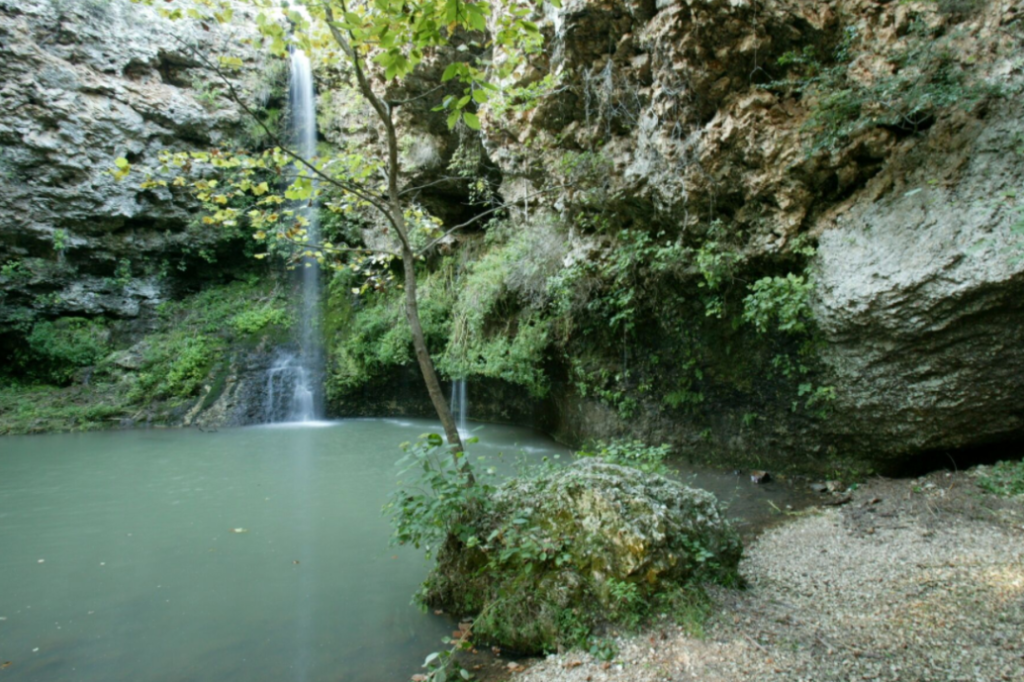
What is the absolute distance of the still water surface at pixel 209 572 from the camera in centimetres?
295

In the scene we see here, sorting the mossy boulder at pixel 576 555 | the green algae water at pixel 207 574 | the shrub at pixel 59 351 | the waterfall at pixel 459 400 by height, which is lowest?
the green algae water at pixel 207 574

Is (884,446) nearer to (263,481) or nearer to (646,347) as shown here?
(646,347)

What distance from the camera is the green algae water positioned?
294 centimetres

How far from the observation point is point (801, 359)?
5309 millimetres

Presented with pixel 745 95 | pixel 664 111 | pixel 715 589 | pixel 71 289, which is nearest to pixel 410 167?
pixel 664 111

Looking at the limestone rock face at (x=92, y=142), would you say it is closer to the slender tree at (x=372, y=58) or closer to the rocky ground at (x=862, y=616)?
the slender tree at (x=372, y=58)

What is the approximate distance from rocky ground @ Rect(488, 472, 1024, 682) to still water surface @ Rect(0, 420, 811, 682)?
3.95 ft

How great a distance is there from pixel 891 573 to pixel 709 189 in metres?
3.77

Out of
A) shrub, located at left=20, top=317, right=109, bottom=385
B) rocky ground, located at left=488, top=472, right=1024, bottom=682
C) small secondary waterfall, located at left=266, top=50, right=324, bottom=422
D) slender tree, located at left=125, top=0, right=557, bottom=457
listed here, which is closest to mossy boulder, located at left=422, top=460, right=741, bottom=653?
rocky ground, located at left=488, top=472, right=1024, bottom=682

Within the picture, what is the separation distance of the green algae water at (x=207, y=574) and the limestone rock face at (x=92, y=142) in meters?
6.86

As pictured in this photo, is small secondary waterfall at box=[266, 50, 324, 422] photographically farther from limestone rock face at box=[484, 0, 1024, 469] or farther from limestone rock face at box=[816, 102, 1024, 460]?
limestone rock face at box=[816, 102, 1024, 460]

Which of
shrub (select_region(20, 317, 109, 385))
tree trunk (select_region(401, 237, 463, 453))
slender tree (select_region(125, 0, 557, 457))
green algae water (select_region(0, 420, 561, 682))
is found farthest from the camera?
shrub (select_region(20, 317, 109, 385))

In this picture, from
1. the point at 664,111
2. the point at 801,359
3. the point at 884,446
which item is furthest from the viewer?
the point at 664,111

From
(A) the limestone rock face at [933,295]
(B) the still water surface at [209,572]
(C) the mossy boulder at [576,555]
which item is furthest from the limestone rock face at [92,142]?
(A) the limestone rock face at [933,295]
